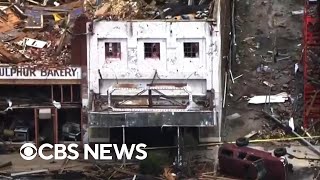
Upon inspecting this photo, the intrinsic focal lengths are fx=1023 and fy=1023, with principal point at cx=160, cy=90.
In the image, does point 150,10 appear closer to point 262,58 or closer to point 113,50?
point 113,50

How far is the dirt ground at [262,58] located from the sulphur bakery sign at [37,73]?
776 cm

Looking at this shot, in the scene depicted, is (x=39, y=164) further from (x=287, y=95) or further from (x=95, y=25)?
(x=287, y=95)

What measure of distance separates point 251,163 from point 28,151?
10607 millimetres

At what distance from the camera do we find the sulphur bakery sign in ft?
152

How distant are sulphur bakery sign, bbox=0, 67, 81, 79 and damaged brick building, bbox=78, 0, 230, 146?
638 mm

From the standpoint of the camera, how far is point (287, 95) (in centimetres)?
5056

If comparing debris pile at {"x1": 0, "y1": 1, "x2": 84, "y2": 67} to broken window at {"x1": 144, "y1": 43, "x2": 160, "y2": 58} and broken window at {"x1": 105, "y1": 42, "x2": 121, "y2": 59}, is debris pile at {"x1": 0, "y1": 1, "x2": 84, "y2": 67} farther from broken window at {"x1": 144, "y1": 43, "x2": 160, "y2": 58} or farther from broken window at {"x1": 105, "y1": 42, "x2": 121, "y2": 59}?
broken window at {"x1": 144, "y1": 43, "x2": 160, "y2": 58}

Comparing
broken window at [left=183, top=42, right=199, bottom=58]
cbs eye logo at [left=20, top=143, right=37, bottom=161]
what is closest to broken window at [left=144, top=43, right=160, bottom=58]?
broken window at [left=183, top=42, right=199, bottom=58]

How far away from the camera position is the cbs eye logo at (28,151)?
46.5m

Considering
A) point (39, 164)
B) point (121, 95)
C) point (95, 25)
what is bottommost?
point (39, 164)

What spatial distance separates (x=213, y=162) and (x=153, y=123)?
10.5 ft

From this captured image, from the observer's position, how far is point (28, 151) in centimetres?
4659

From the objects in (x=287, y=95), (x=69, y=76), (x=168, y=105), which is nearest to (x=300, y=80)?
(x=287, y=95)

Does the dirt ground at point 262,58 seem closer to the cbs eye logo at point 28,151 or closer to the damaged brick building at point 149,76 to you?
the damaged brick building at point 149,76
